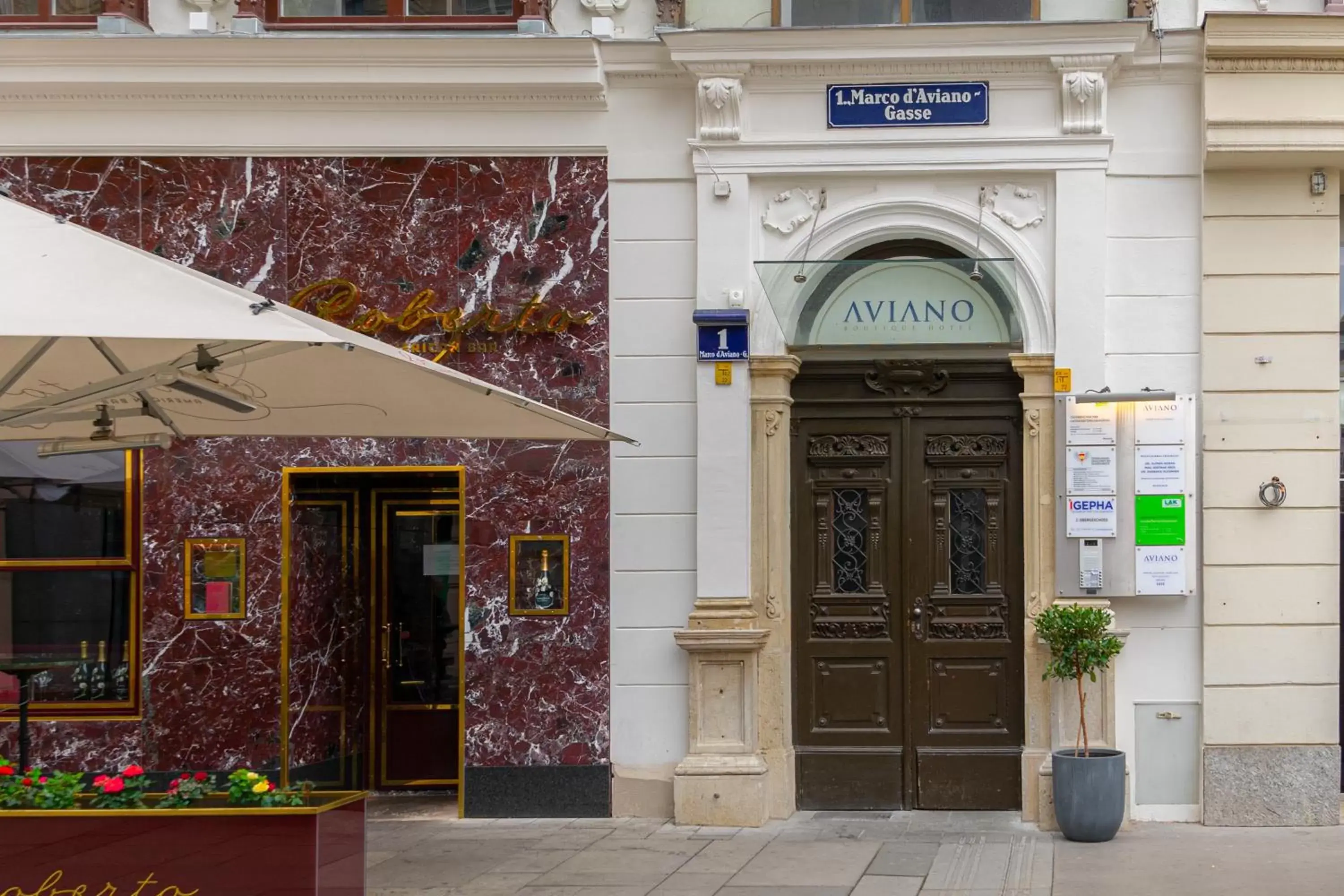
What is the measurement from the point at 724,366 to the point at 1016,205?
2141mm

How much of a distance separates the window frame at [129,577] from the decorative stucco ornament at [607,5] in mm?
4193

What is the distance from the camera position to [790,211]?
1060cm

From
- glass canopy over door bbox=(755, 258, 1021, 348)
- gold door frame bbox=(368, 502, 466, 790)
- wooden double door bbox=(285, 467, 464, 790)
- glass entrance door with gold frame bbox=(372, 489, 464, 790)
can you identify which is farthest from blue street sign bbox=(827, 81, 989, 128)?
glass entrance door with gold frame bbox=(372, 489, 464, 790)

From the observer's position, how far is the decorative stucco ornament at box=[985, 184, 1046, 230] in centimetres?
1043

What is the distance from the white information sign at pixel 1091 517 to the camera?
1019cm

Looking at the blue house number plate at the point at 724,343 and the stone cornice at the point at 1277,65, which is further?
the blue house number plate at the point at 724,343

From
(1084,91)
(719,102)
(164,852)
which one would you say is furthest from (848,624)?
(164,852)

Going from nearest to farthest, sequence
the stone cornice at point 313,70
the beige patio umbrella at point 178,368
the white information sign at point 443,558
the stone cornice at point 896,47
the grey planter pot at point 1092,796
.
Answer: the beige patio umbrella at point 178,368 → the grey planter pot at point 1092,796 → the stone cornice at point 896,47 → the stone cornice at point 313,70 → the white information sign at point 443,558

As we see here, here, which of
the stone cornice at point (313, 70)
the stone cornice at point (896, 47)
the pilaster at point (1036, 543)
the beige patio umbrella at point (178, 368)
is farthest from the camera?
the stone cornice at point (313, 70)

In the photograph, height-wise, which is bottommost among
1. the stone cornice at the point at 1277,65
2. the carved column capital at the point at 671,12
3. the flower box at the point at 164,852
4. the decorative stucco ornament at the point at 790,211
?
the flower box at the point at 164,852

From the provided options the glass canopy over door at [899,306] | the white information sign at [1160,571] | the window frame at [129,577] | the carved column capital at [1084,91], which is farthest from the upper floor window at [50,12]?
the white information sign at [1160,571]

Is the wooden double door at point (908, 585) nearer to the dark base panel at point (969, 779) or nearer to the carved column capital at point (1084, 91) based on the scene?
the dark base panel at point (969, 779)

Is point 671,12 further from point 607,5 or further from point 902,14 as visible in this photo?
point 902,14

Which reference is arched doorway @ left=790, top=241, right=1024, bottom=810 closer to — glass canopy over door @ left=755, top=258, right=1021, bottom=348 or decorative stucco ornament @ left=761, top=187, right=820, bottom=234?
glass canopy over door @ left=755, top=258, right=1021, bottom=348
